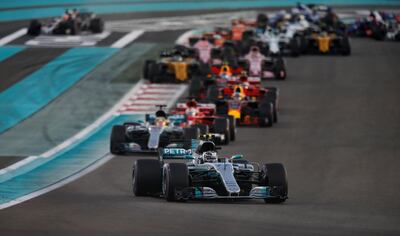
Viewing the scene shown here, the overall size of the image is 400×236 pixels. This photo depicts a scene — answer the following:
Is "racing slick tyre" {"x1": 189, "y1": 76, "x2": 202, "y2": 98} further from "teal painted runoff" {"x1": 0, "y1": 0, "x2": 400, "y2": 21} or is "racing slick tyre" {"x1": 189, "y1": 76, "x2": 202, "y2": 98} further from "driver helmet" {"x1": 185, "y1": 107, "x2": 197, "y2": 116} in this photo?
"teal painted runoff" {"x1": 0, "y1": 0, "x2": 400, "y2": 21}

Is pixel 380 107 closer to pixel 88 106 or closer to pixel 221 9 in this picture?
pixel 88 106

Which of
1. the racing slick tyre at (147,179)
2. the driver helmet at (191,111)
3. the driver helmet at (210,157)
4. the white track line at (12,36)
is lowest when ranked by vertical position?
the white track line at (12,36)

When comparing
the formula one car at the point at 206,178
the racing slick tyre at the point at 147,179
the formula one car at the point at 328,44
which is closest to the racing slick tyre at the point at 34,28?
the formula one car at the point at 328,44

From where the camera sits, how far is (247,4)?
83.1 m

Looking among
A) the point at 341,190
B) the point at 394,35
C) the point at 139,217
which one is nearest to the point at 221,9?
the point at 394,35

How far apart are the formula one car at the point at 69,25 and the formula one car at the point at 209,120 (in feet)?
83.1

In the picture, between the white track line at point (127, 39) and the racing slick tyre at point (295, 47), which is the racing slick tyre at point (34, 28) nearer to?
the white track line at point (127, 39)

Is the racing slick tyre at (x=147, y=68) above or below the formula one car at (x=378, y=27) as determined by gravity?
above

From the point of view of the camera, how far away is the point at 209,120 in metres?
38.7

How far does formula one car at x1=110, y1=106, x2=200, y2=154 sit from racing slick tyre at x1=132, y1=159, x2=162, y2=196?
7.24 metres

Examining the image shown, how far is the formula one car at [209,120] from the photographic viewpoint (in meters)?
37.3

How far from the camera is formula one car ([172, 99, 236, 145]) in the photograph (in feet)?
123

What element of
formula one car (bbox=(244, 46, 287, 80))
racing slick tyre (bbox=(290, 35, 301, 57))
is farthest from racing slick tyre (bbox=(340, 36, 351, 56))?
formula one car (bbox=(244, 46, 287, 80))

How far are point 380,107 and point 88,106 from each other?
10120 mm
